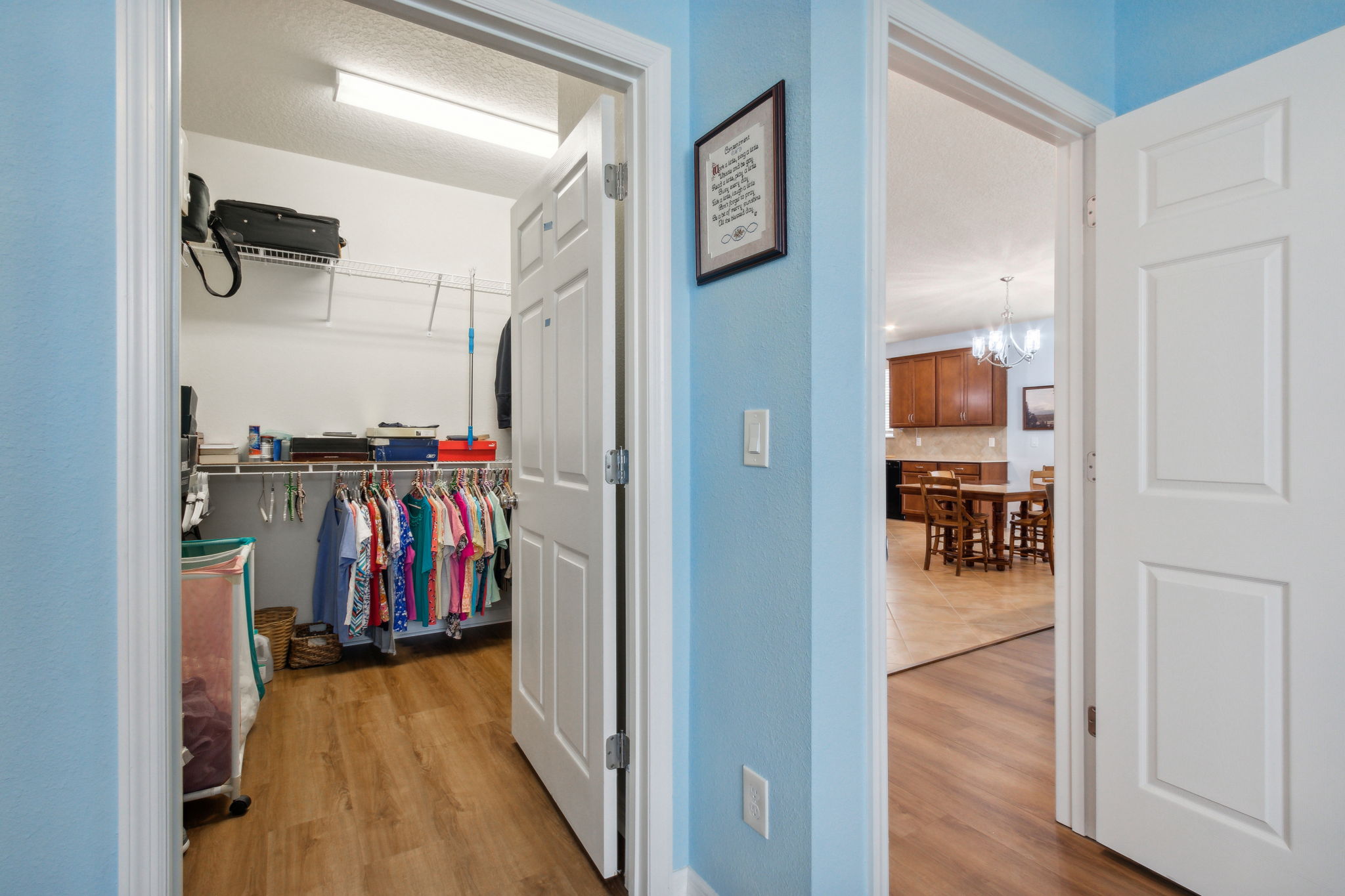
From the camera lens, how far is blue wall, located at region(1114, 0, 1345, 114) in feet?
4.66

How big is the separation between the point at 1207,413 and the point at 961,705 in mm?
1680

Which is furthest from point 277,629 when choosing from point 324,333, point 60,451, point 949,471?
point 949,471

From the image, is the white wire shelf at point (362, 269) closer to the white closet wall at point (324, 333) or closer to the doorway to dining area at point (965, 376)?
the white closet wall at point (324, 333)

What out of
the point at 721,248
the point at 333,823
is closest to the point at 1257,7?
the point at 721,248

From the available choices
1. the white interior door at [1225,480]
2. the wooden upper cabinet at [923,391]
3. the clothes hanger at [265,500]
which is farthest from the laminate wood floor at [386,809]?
the wooden upper cabinet at [923,391]

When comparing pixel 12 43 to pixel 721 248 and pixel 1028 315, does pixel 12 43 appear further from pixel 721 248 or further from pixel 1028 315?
pixel 1028 315

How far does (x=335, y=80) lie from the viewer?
2703 mm

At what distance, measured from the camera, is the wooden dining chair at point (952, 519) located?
17.5 feet

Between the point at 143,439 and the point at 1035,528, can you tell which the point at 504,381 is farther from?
the point at 1035,528

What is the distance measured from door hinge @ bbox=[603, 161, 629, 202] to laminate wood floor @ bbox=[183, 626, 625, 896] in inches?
68.6

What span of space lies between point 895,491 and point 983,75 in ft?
28.4

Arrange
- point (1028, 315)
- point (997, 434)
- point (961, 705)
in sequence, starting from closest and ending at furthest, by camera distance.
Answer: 1. point (961, 705)
2. point (1028, 315)
3. point (997, 434)

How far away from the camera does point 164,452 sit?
103cm

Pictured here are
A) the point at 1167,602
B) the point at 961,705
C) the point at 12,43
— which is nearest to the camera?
the point at 12,43
